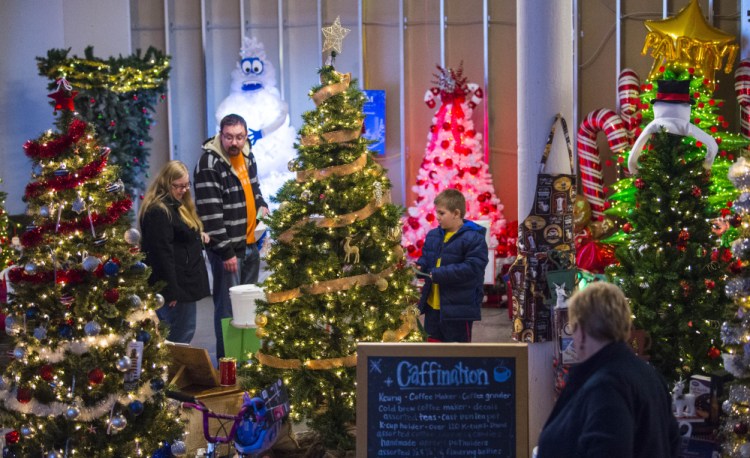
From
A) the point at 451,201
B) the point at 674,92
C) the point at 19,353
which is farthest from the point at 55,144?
the point at 674,92

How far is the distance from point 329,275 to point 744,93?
21.3 feet

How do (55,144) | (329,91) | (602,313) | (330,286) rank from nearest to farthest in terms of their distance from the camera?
(602,313) < (55,144) < (330,286) < (329,91)

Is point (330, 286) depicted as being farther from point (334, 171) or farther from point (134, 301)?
point (134, 301)

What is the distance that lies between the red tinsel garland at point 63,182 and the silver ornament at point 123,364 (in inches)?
34.2

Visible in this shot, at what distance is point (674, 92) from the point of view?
22.1 feet

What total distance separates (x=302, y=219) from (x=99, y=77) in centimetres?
565

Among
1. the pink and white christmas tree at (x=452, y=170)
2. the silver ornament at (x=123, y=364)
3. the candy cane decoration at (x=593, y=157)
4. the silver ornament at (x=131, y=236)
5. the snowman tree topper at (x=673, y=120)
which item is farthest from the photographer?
the pink and white christmas tree at (x=452, y=170)

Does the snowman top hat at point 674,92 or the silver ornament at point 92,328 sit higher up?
the snowman top hat at point 674,92

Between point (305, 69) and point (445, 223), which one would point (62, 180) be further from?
point (305, 69)

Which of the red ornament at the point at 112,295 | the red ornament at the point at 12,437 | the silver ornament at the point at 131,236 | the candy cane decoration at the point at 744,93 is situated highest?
the candy cane decoration at the point at 744,93

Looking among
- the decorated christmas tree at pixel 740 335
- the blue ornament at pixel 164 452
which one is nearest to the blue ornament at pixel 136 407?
the blue ornament at pixel 164 452

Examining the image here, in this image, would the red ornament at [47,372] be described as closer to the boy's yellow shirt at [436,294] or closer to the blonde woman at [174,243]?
the blonde woman at [174,243]

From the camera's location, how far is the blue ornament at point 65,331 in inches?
184

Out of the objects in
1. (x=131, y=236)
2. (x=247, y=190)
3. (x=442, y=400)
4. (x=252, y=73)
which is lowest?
(x=442, y=400)
